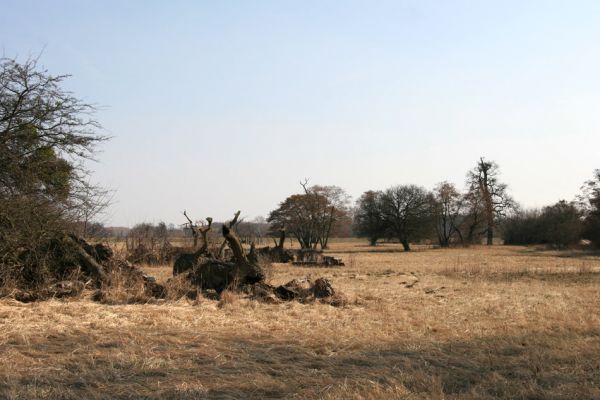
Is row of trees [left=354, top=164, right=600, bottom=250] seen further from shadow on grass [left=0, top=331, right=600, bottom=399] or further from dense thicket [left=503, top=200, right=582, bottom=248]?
shadow on grass [left=0, top=331, right=600, bottom=399]

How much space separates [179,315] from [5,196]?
4.43 meters

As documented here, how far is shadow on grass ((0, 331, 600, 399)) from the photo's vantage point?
5660 mm

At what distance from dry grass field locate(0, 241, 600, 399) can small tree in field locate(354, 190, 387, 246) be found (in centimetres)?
4543

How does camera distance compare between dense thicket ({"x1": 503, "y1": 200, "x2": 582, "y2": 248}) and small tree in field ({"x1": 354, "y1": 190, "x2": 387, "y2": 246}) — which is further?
small tree in field ({"x1": 354, "y1": 190, "x2": 387, "y2": 246})

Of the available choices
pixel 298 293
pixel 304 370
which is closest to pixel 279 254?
pixel 298 293

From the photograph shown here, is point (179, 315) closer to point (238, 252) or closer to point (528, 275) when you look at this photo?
point (238, 252)

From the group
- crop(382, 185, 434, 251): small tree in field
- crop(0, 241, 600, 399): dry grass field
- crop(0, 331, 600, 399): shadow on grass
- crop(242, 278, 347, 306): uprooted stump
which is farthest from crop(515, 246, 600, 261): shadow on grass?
crop(0, 331, 600, 399): shadow on grass

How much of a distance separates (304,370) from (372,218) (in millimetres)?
53267

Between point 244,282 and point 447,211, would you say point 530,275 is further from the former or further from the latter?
point 447,211

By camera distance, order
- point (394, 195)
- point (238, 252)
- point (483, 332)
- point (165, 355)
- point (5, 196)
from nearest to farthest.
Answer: point (165, 355)
point (483, 332)
point (5, 196)
point (238, 252)
point (394, 195)

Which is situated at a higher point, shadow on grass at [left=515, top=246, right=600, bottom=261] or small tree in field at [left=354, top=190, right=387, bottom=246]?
small tree in field at [left=354, top=190, right=387, bottom=246]

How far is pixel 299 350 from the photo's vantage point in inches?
307

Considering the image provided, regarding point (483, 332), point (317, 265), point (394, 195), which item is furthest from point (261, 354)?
point (394, 195)

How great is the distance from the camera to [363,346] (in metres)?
8.09
